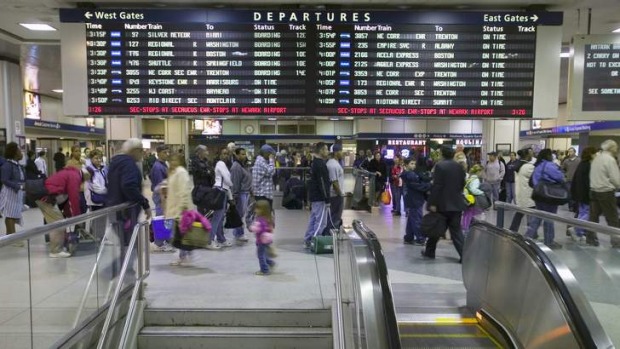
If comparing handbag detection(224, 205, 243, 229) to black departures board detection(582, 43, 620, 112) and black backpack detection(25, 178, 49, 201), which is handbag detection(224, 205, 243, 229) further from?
black departures board detection(582, 43, 620, 112)

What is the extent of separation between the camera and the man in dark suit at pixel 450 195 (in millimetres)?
6527

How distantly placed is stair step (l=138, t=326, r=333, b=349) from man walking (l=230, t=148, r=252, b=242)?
3240 millimetres

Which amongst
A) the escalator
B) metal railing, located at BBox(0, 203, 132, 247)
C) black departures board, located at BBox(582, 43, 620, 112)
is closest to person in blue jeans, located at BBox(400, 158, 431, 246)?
the escalator

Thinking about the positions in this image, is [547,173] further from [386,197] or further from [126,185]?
[126,185]

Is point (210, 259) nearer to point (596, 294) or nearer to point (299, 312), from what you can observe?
point (299, 312)

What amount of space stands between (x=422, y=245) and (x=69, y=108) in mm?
5648

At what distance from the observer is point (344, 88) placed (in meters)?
6.11

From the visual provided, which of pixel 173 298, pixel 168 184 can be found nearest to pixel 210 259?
pixel 168 184

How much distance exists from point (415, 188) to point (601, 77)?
3008mm

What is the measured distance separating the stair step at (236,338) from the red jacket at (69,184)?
304cm

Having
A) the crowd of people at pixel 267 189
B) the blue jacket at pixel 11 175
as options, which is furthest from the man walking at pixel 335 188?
the blue jacket at pixel 11 175

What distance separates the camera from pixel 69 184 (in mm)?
6754

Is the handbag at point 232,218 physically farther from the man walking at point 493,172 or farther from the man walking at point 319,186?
the man walking at point 493,172

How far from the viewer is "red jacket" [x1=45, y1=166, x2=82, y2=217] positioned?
264 inches
